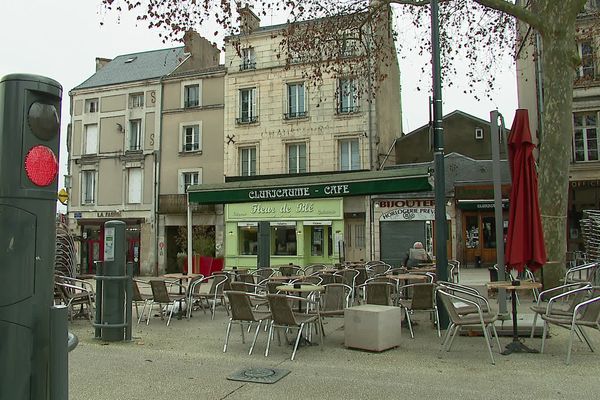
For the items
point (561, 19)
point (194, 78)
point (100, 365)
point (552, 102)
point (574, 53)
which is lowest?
point (100, 365)

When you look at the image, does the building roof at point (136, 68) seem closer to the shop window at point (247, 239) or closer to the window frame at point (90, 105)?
the window frame at point (90, 105)

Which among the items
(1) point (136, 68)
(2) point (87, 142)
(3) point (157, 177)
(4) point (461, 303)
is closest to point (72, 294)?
(4) point (461, 303)

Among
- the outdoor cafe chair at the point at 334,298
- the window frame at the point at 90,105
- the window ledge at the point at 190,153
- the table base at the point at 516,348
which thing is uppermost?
the window frame at the point at 90,105

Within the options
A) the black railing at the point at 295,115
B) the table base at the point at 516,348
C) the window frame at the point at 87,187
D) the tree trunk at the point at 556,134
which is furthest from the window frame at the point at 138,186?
the table base at the point at 516,348

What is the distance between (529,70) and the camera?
23609 mm

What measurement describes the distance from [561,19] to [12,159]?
11198mm

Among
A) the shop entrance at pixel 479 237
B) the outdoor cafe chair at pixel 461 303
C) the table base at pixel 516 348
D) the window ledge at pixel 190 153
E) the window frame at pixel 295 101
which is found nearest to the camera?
the table base at pixel 516 348

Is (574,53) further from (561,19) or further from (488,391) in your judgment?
(488,391)

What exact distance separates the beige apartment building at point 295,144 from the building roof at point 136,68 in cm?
422

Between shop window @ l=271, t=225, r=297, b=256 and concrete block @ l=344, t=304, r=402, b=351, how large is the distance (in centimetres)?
1793

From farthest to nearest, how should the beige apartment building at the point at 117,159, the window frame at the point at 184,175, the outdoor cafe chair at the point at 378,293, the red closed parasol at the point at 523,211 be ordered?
the beige apartment building at the point at 117,159 < the window frame at the point at 184,175 < the outdoor cafe chair at the point at 378,293 < the red closed parasol at the point at 523,211

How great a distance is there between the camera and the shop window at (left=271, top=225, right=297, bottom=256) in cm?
2516

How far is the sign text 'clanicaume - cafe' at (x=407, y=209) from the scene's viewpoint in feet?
76.0

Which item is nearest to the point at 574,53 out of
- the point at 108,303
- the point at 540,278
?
the point at 540,278
